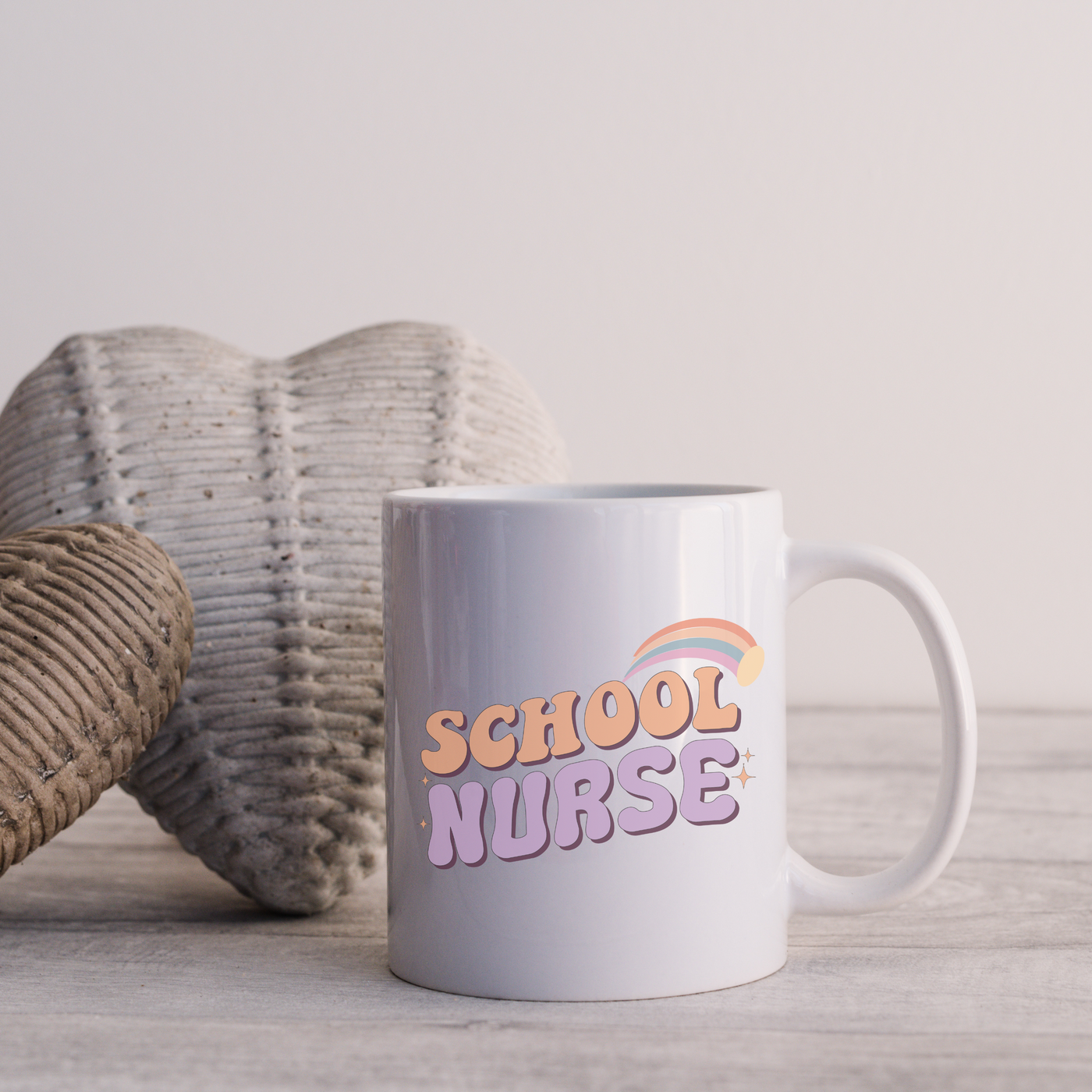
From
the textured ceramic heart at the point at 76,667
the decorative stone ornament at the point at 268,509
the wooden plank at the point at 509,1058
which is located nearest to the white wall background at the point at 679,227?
the decorative stone ornament at the point at 268,509

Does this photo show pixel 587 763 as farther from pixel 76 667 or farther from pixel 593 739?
pixel 76 667

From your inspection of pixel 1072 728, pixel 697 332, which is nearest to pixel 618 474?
pixel 697 332

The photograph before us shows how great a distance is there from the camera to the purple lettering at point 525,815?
0.45 metres

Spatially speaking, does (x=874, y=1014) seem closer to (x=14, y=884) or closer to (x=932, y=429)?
(x=14, y=884)

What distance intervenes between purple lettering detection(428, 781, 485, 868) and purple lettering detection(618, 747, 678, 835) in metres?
0.05

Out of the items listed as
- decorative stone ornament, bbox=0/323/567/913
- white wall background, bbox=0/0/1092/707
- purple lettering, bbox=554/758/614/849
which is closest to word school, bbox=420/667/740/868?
purple lettering, bbox=554/758/614/849

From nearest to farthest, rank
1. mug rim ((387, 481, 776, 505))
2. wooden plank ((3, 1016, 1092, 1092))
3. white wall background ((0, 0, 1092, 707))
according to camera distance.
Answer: wooden plank ((3, 1016, 1092, 1092)), mug rim ((387, 481, 776, 505)), white wall background ((0, 0, 1092, 707))

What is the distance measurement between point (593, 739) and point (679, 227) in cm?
68

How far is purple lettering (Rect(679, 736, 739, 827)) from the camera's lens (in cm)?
46

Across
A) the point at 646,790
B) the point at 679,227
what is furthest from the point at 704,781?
the point at 679,227

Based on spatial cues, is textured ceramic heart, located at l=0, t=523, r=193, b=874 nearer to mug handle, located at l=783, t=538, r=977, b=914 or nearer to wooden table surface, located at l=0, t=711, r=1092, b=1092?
wooden table surface, located at l=0, t=711, r=1092, b=1092

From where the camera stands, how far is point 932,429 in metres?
1.05

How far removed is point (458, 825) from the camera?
0.47m

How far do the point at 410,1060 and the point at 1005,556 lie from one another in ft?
2.58
